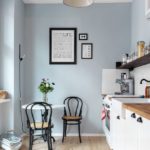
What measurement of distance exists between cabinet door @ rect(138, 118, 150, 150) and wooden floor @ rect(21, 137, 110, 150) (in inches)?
97.8

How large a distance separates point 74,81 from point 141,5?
6.44 ft

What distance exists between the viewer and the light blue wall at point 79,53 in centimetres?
492

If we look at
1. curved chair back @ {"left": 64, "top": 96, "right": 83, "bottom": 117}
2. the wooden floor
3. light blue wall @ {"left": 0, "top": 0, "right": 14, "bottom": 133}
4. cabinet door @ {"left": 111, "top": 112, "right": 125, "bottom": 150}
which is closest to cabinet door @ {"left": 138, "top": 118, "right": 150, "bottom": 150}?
cabinet door @ {"left": 111, "top": 112, "right": 125, "bottom": 150}

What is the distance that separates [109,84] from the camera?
4840 millimetres

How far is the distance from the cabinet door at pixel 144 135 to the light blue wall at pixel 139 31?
6.26 ft

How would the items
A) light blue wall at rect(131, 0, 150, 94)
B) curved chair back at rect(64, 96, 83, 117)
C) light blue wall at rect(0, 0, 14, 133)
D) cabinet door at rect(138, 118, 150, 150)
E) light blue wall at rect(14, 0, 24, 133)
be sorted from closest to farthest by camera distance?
cabinet door at rect(138, 118, 150, 150) < light blue wall at rect(131, 0, 150, 94) < light blue wall at rect(0, 0, 14, 133) < light blue wall at rect(14, 0, 24, 133) < curved chair back at rect(64, 96, 83, 117)

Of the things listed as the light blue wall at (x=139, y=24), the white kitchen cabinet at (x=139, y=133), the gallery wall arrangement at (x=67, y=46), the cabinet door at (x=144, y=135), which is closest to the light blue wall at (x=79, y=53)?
the gallery wall arrangement at (x=67, y=46)

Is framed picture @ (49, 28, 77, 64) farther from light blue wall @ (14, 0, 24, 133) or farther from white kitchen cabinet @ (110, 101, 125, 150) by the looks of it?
white kitchen cabinet @ (110, 101, 125, 150)

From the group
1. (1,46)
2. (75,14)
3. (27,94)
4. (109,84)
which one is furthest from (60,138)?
(75,14)

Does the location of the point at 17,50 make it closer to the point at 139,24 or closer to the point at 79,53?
the point at 79,53

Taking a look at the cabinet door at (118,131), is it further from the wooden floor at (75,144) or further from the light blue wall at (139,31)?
the wooden floor at (75,144)

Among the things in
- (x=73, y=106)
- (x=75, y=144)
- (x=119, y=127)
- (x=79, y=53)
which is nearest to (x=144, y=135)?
(x=119, y=127)

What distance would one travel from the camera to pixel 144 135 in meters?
1.59

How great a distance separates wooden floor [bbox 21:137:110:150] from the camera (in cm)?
405
